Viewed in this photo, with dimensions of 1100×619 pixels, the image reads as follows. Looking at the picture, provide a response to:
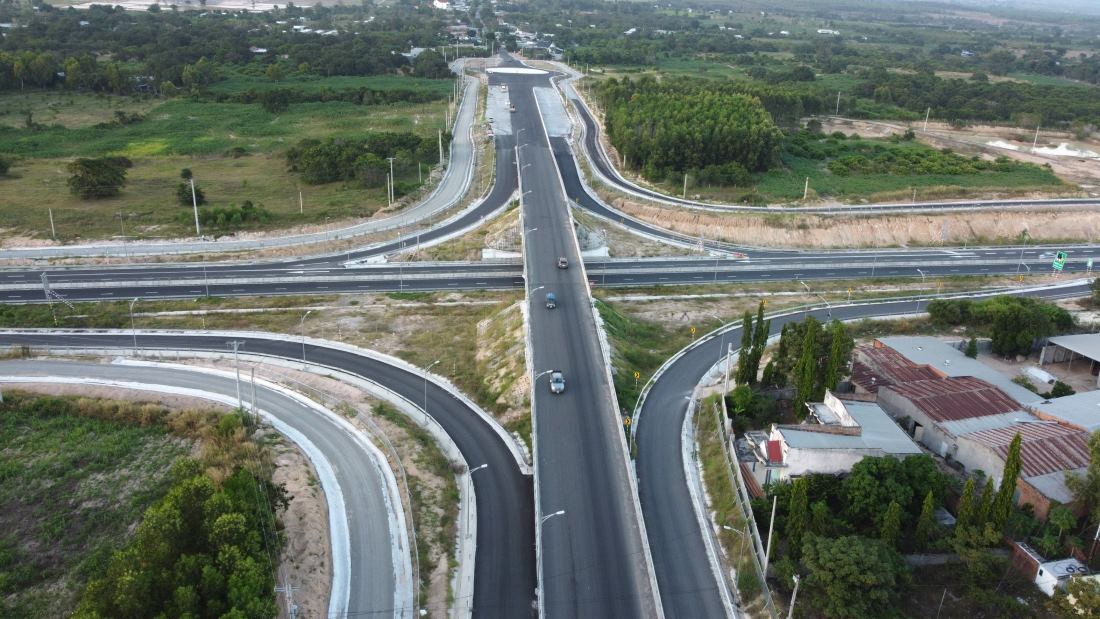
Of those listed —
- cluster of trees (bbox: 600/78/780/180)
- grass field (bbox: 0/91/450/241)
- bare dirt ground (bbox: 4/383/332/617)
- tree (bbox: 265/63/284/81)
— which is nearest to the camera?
bare dirt ground (bbox: 4/383/332/617)

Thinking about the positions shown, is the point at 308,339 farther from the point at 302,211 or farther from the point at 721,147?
the point at 721,147

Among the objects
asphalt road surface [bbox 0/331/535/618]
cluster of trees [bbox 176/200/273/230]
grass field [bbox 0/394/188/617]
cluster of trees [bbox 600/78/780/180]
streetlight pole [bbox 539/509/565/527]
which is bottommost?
asphalt road surface [bbox 0/331/535/618]

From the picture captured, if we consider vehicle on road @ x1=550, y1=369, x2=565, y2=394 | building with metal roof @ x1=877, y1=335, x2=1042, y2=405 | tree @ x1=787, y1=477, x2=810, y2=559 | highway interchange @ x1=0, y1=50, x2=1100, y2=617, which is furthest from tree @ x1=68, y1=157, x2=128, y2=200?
tree @ x1=787, y1=477, x2=810, y2=559

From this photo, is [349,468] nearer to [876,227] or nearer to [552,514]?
[552,514]

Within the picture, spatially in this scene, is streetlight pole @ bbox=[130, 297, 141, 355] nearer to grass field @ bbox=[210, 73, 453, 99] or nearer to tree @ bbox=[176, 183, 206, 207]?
tree @ bbox=[176, 183, 206, 207]

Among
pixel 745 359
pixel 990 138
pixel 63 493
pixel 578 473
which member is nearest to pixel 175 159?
pixel 63 493

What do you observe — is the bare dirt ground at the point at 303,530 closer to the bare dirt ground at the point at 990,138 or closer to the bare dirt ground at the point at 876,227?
the bare dirt ground at the point at 876,227

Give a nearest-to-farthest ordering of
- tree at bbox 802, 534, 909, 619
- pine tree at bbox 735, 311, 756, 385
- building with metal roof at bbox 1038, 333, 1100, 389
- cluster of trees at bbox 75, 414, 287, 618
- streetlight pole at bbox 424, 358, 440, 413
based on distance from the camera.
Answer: cluster of trees at bbox 75, 414, 287, 618 < tree at bbox 802, 534, 909, 619 < streetlight pole at bbox 424, 358, 440, 413 < pine tree at bbox 735, 311, 756, 385 < building with metal roof at bbox 1038, 333, 1100, 389

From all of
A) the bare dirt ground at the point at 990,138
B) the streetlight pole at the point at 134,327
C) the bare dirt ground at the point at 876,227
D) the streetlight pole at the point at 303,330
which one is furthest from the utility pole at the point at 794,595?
the bare dirt ground at the point at 990,138
